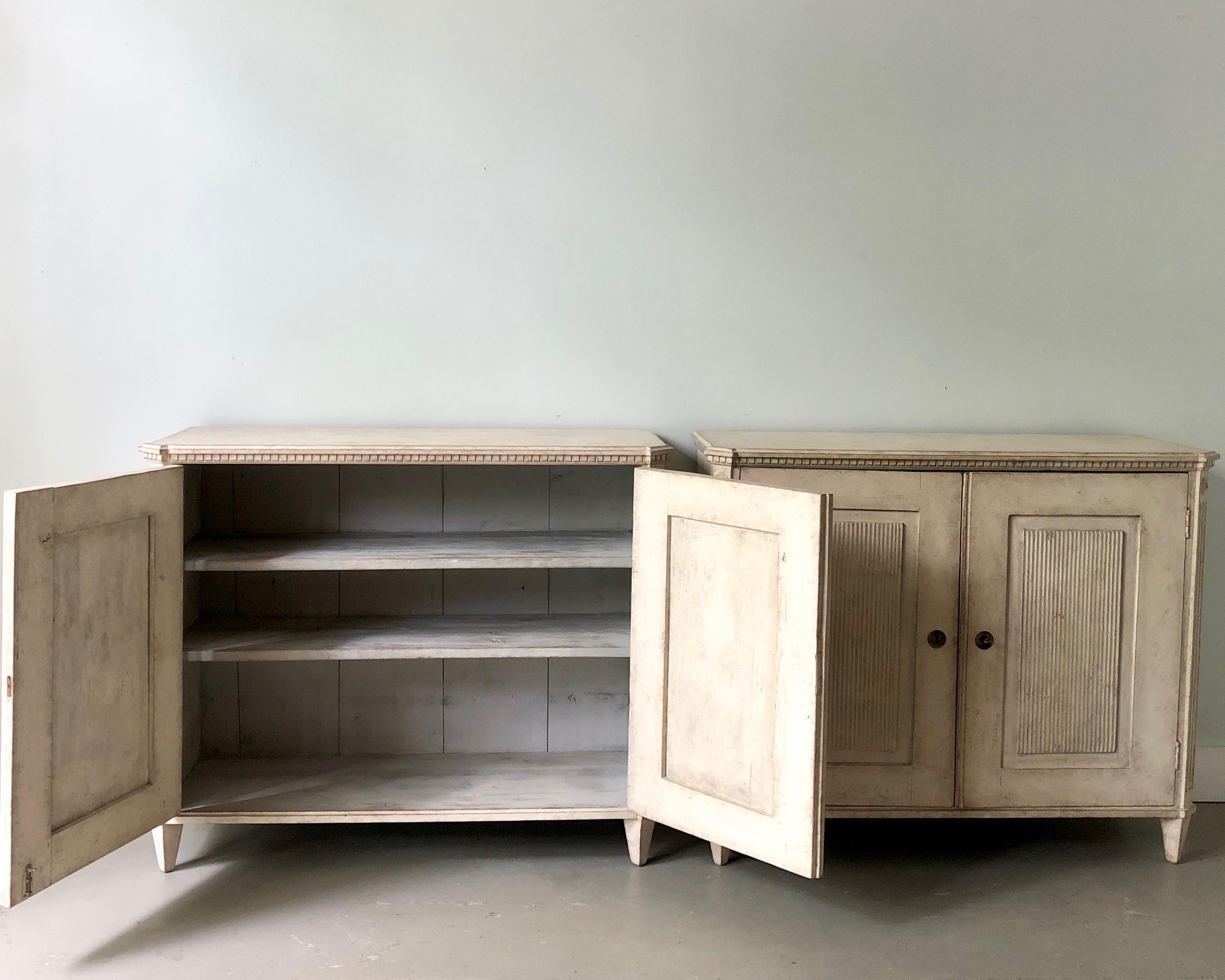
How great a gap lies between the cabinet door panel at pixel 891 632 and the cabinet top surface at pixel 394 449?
1.11 ft

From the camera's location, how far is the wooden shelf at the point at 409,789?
8.14 ft

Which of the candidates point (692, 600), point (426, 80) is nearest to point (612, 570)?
point (692, 600)

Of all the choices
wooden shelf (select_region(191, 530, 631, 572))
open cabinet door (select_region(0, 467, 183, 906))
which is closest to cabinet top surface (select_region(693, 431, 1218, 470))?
wooden shelf (select_region(191, 530, 631, 572))

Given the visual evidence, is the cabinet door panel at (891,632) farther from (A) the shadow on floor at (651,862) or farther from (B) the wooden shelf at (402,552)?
(B) the wooden shelf at (402,552)

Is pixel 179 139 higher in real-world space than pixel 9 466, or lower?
higher

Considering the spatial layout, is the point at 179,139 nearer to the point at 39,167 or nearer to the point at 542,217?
the point at 39,167

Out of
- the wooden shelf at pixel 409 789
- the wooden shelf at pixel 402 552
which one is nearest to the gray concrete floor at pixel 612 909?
the wooden shelf at pixel 409 789

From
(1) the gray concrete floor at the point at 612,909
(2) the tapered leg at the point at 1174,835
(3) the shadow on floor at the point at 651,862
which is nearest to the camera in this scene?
(1) the gray concrete floor at the point at 612,909

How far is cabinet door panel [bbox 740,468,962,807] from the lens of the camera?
8.07ft

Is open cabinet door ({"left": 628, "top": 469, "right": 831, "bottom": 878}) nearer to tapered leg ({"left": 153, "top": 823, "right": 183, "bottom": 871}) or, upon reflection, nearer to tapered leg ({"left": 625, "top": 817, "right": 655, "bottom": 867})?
tapered leg ({"left": 625, "top": 817, "right": 655, "bottom": 867})

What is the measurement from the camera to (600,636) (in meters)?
2.60

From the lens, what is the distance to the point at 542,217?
2.84m

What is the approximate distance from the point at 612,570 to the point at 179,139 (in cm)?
166

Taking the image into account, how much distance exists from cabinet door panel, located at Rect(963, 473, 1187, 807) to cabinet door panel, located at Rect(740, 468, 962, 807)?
0.06 m
